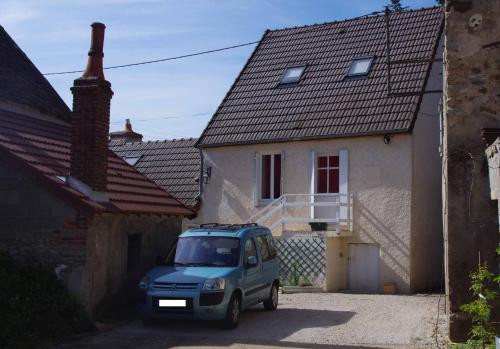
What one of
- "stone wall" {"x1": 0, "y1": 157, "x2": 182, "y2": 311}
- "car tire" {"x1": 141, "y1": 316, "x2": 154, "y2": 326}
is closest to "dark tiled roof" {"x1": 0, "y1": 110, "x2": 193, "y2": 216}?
"stone wall" {"x1": 0, "y1": 157, "x2": 182, "y2": 311}

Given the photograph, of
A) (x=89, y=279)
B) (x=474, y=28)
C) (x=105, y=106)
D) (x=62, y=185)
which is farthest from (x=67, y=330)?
(x=474, y=28)

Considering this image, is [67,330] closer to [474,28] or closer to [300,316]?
[300,316]

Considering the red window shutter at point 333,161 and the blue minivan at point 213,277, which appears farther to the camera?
the red window shutter at point 333,161

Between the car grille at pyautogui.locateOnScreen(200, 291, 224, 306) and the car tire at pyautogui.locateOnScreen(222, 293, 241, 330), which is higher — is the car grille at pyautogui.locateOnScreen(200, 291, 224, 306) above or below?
above

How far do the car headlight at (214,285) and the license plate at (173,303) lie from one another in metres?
0.46

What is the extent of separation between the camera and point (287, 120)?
2109cm

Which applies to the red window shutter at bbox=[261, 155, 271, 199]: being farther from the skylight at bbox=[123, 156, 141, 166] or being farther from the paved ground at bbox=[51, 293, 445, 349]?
the skylight at bbox=[123, 156, 141, 166]

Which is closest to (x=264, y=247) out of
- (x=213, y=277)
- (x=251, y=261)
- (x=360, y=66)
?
(x=251, y=261)

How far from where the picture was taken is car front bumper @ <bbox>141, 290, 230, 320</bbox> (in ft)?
37.0

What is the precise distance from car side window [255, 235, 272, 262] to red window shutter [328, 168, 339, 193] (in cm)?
652

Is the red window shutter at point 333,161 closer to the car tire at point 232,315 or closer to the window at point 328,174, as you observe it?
the window at point 328,174

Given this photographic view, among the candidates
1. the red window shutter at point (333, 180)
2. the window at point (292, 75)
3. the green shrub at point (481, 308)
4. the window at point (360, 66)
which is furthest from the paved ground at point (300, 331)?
the window at point (292, 75)

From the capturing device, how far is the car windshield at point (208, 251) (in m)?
12.4

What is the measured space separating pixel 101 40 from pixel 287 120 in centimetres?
879
